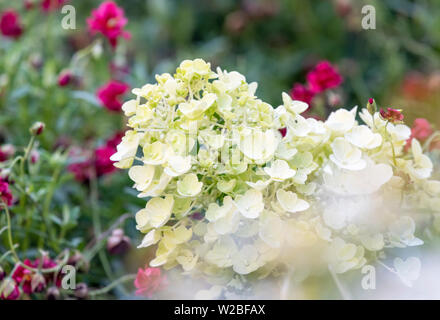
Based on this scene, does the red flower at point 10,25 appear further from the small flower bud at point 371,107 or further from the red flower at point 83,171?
the small flower bud at point 371,107

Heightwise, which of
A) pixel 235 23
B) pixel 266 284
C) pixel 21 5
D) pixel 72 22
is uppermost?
pixel 235 23

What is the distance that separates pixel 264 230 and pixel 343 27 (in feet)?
5.95

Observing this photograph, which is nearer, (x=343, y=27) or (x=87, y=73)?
(x=87, y=73)

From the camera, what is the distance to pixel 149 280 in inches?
31.5

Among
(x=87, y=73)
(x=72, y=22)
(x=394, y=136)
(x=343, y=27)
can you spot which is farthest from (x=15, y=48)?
(x=343, y=27)

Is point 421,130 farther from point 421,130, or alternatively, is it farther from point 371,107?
point 371,107

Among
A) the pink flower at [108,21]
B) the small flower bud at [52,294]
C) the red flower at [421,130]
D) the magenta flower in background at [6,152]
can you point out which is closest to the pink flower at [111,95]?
the pink flower at [108,21]

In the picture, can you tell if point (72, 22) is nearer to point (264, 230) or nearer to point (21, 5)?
point (264, 230)

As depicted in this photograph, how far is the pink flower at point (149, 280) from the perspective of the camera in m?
0.79

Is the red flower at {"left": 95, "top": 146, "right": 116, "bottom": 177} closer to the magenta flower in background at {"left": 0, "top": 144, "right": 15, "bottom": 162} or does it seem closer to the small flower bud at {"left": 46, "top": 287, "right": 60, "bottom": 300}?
the magenta flower in background at {"left": 0, "top": 144, "right": 15, "bottom": 162}

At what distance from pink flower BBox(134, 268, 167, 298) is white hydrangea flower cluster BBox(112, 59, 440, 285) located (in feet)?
0.25

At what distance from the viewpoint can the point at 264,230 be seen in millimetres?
677

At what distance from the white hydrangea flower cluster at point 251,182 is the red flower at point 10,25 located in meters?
0.85

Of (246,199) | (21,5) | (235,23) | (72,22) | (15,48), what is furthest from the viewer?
(235,23)
